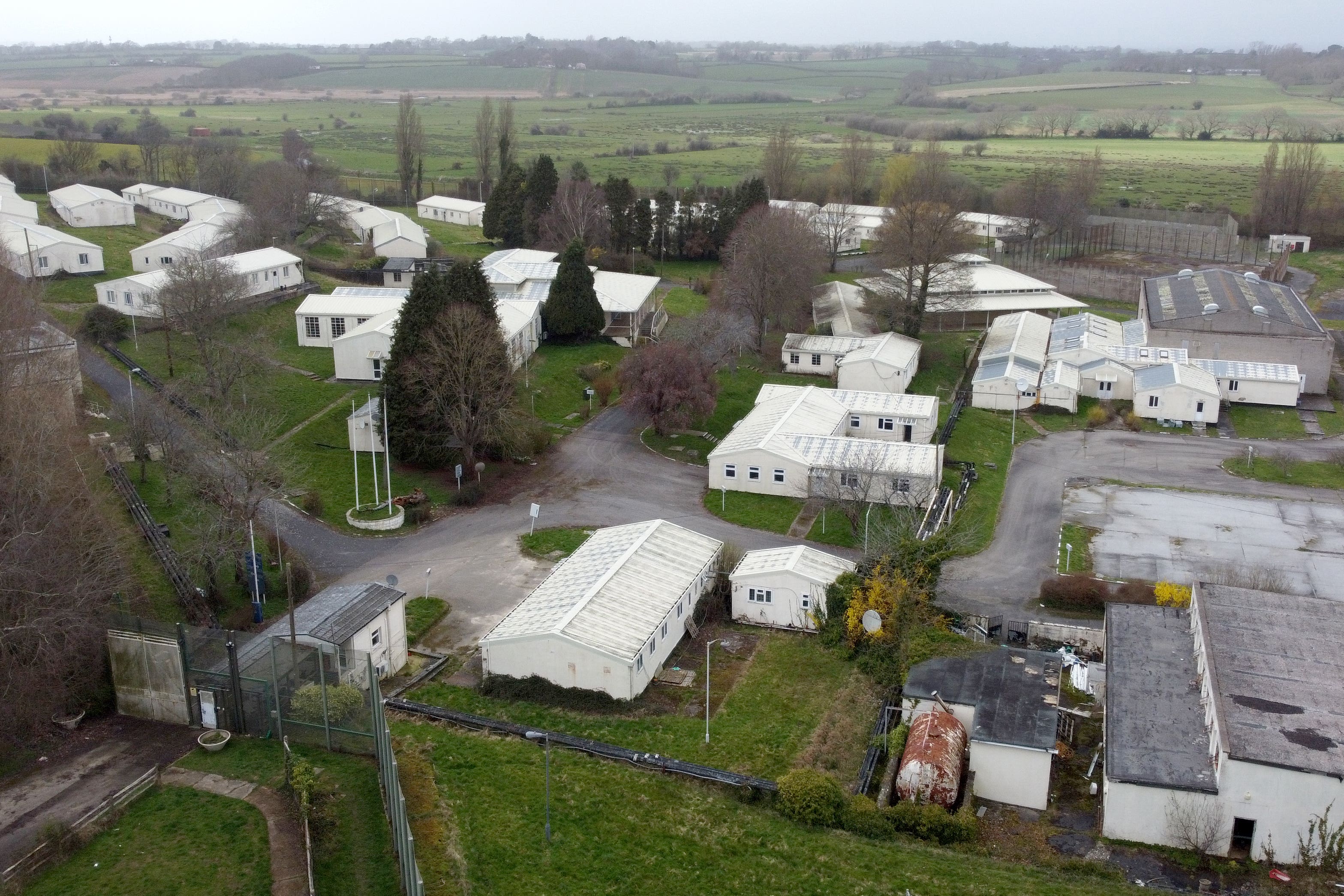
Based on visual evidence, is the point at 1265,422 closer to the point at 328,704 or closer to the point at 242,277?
the point at 328,704

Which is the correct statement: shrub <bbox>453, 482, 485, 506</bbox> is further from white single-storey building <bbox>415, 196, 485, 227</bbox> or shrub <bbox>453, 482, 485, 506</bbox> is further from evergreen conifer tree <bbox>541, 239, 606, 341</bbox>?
white single-storey building <bbox>415, 196, 485, 227</bbox>

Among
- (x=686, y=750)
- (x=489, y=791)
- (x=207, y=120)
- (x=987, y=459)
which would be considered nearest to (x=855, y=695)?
(x=686, y=750)

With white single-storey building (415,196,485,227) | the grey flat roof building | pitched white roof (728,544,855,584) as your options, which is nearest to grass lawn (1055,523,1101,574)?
pitched white roof (728,544,855,584)

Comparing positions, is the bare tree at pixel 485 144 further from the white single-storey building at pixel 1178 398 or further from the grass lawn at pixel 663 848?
the grass lawn at pixel 663 848

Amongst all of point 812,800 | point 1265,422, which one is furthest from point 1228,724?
point 1265,422

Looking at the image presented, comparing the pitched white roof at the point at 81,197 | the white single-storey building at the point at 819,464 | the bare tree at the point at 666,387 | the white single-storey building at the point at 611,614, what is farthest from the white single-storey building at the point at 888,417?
the pitched white roof at the point at 81,197

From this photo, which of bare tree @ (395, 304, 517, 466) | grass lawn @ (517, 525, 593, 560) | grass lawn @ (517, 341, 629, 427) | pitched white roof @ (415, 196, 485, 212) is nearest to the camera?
grass lawn @ (517, 525, 593, 560)
